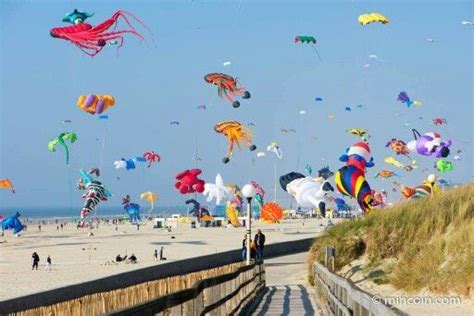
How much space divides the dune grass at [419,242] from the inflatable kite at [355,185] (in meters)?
20.6

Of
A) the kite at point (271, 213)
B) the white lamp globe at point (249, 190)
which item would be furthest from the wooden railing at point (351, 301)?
the kite at point (271, 213)

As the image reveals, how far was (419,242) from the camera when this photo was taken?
2119 cm

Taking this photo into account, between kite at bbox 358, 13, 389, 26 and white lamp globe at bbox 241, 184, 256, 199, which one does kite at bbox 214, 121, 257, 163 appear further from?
white lamp globe at bbox 241, 184, 256, 199

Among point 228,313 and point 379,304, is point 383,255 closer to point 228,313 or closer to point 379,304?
point 228,313

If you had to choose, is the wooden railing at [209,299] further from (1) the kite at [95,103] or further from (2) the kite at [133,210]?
(2) the kite at [133,210]

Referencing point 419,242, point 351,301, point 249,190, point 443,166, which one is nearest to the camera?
point 351,301

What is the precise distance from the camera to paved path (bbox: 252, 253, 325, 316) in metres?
15.8

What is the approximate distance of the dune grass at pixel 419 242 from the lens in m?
17.2

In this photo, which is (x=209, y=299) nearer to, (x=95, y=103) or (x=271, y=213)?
(x=95, y=103)

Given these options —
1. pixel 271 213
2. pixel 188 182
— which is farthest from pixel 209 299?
pixel 271 213

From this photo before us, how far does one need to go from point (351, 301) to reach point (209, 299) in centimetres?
175

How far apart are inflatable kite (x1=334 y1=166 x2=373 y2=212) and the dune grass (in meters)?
20.6

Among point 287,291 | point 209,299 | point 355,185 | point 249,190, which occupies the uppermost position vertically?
point 355,185

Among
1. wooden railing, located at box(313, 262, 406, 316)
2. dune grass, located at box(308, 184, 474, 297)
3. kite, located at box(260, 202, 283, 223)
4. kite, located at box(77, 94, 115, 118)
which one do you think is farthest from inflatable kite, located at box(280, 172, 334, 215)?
wooden railing, located at box(313, 262, 406, 316)
